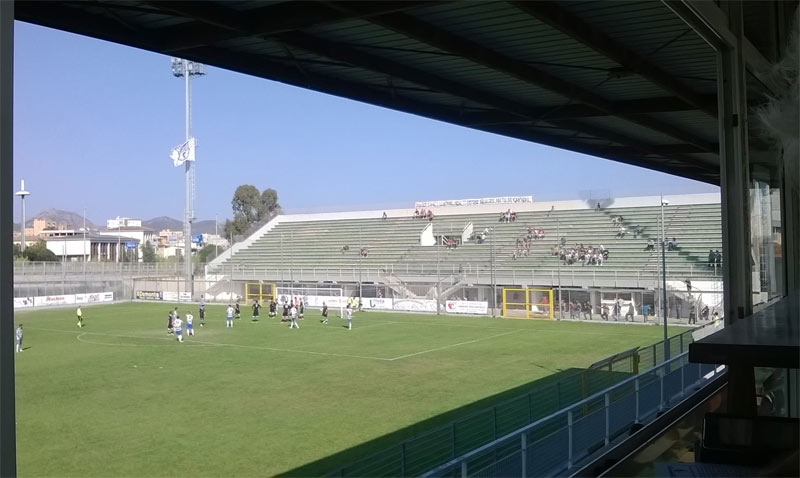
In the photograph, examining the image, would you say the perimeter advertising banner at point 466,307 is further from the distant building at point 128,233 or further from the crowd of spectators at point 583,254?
the distant building at point 128,233

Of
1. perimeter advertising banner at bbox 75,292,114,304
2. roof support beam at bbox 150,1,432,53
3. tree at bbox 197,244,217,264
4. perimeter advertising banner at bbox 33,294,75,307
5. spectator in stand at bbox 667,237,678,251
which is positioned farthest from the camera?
tree at bbox 197,244,217,264

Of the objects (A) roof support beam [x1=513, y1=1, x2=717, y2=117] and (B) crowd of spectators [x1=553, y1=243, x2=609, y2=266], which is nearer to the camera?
(A) roof support beam [x1=513, y1=1, x2=717, y2=117]

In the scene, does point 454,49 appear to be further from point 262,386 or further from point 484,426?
point 262,386

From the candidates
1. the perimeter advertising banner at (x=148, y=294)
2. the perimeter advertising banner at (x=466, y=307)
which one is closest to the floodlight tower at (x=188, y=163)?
the perimeter advertising banner at (x=148, y=294)

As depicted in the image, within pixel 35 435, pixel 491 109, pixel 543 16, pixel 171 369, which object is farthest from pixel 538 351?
pixel 543 16

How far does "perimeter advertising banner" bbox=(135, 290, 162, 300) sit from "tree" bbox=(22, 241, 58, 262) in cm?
3489

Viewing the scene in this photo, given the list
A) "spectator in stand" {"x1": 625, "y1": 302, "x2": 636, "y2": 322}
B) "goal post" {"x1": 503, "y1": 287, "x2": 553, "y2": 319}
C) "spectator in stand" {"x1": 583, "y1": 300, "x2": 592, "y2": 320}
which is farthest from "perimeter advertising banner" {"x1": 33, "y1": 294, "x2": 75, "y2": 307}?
"spectator in stand" {"x1": 625, "y1": 302, "x2": 636, "y2": 322}

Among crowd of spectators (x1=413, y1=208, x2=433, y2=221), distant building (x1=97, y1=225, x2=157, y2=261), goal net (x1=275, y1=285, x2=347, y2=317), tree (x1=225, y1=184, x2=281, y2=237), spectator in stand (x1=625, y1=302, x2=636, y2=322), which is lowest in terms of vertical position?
spectator in stand (x1=625, y1=302, x2=636, y2=322)

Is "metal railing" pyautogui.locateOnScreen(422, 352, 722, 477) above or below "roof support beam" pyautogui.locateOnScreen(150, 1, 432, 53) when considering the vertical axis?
below

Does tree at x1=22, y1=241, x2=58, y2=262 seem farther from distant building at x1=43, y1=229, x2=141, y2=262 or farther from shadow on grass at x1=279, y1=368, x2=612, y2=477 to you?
shadow on grass at x1=279, y1=368, x2=612, y2=477

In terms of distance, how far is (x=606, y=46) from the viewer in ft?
20.0

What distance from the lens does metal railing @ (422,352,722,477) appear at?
5.05 metres

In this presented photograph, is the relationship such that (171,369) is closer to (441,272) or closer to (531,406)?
(531,406)

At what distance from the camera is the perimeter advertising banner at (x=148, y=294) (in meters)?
36.3
